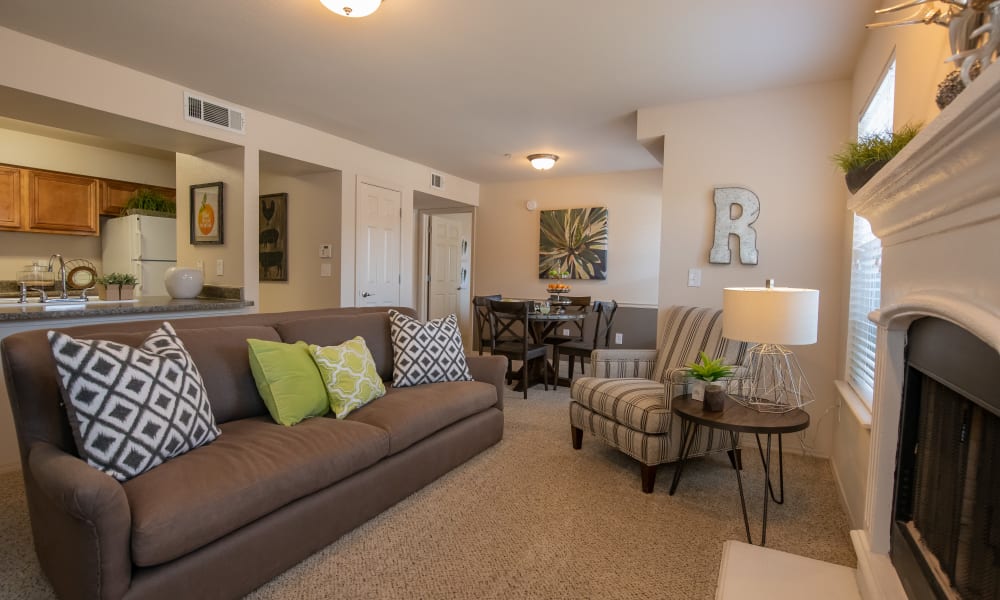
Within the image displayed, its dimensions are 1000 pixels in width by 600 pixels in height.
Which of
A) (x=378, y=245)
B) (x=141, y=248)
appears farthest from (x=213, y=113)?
(x=141, y=248)

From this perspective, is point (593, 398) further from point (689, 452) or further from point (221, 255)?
point (221, 255)

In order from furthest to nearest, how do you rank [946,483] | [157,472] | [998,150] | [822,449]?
[822,449] < [157,472] < [946,483] < [998,150]

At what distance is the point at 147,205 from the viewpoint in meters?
5.24

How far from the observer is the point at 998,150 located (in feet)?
2.55

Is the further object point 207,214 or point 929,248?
point 207,214

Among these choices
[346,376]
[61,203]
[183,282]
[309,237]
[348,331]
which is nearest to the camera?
[346,376]

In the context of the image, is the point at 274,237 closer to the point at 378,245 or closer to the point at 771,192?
the point at 378,245

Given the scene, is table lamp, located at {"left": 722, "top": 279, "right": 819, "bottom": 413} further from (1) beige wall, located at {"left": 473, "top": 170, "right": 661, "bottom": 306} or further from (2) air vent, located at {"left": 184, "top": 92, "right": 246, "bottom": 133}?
(2) air vent, located at {"left": 184, "top": 92, "right": 246, "bottom": 133}

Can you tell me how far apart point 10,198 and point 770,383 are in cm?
677

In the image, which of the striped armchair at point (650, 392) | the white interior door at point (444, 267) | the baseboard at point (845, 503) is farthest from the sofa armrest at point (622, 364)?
the white interior door at point (444, 267)

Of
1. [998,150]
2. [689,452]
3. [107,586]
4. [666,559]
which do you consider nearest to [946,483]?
[998,150]

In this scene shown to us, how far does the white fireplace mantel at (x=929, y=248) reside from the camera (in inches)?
32.5

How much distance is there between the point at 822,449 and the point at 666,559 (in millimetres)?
1826

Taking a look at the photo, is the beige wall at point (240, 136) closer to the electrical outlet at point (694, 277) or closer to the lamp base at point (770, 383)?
the electrical outlet at point (694, 277)
